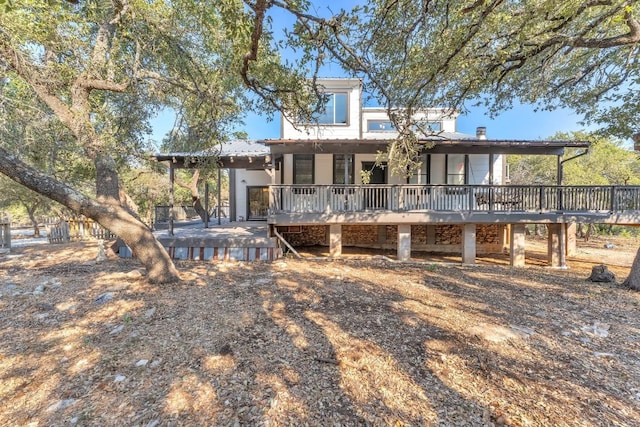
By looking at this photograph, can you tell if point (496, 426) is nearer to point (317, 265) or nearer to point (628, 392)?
point (628, 392)

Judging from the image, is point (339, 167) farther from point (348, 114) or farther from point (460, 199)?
point (460, 199)

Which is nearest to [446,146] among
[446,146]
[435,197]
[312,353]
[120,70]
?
[446,146]

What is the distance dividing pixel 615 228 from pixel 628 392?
25.4m

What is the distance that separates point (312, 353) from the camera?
331cm

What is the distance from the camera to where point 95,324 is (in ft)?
13.3

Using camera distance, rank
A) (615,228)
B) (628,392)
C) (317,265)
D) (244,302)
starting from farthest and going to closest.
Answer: (615,228), (317,265), (244,302), (628,392)

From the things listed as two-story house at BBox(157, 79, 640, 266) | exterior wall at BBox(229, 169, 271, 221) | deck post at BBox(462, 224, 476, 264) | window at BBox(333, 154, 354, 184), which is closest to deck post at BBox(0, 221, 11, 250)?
two-story house at BBox(157, 79, 640, 266)

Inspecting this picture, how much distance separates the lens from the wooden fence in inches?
477

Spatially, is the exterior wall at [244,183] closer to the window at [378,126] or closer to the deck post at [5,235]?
the window at [378,126]

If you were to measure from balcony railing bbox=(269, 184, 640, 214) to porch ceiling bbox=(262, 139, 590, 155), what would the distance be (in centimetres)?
133

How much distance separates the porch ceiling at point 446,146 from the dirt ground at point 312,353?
490cm

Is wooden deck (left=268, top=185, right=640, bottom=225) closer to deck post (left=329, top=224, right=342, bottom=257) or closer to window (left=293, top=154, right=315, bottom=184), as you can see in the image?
deck post (left=329, top=224, right=342, bottom=257)

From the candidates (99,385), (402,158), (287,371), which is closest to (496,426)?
(287,371)

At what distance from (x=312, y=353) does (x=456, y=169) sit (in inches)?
421
